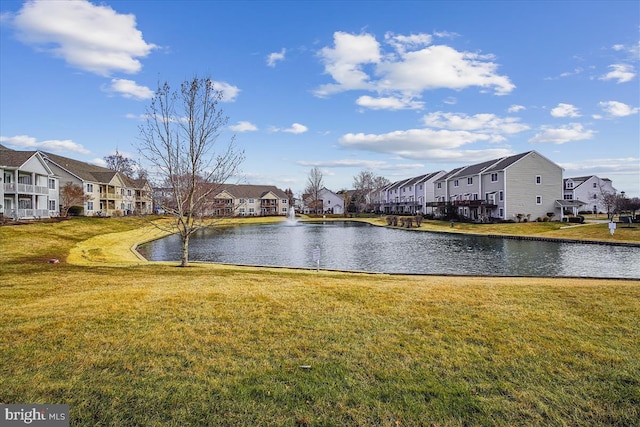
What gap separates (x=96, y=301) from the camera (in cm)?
864

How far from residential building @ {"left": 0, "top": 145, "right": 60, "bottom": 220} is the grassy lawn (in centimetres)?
3603

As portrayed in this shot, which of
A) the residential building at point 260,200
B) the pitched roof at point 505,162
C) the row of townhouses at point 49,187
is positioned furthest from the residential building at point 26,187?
the pitched roof at point 505,162

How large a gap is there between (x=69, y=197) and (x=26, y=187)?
771 cm

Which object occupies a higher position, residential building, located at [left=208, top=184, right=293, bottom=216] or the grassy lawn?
residential building, located at [left=208, top=184, right=293, bottom=216]

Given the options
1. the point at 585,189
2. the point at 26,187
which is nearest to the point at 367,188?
the point at 585,189

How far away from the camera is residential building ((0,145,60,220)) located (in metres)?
37.5

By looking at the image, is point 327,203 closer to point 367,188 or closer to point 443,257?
point 367,188

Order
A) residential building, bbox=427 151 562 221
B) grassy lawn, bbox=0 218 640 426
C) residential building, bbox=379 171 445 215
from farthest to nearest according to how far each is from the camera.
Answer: residential building, bbox=379 171 445 215 → residential building, bbox=427 151 562 221 → grassy lawn, bbox=0 218 640 426

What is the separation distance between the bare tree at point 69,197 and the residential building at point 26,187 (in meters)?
0.95

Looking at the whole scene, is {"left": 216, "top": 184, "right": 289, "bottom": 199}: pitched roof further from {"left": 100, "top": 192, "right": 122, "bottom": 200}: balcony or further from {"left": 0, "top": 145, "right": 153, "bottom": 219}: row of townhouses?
{"left": 100, "top": 192, "right": 122, "bottom": 200}: balcony

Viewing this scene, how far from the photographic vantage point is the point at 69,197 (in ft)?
155

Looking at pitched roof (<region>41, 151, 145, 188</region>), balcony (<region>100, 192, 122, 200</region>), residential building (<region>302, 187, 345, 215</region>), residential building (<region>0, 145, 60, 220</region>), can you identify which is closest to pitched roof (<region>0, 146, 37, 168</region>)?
residential building (<region>0, 145, 60, 220</region>)

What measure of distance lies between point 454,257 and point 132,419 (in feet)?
78.0

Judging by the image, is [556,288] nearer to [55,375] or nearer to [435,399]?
[435,399]
